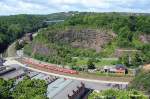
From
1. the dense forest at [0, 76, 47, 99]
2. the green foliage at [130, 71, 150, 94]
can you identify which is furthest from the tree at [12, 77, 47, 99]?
the green foliage at [130, 71, 150, 94]

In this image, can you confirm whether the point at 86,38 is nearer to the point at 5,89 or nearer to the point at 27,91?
the point at 5,89

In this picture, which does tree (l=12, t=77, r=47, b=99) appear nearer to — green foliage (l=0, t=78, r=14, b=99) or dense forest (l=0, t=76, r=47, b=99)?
dense forest (l=0, t=76, r=47, b=99)

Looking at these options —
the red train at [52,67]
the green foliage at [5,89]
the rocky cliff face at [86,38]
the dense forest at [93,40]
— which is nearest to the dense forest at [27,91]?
the green foliage at [5,89]

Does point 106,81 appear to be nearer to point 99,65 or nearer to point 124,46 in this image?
point 99,65

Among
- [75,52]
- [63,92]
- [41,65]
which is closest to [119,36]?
[75,52]

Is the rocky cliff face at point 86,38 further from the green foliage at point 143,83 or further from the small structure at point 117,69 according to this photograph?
the green foliage at point 143,83

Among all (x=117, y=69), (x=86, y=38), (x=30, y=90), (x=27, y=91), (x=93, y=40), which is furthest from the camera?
(x=86, y=38)

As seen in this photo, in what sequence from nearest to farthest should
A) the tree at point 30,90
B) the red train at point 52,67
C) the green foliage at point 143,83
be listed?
the tree at point 30,90 → the green foliage at point 143,83 → the red train at point 52,67

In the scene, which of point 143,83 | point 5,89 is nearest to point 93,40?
point 143,83

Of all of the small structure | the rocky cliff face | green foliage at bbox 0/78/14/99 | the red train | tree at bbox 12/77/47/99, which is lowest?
the red train
